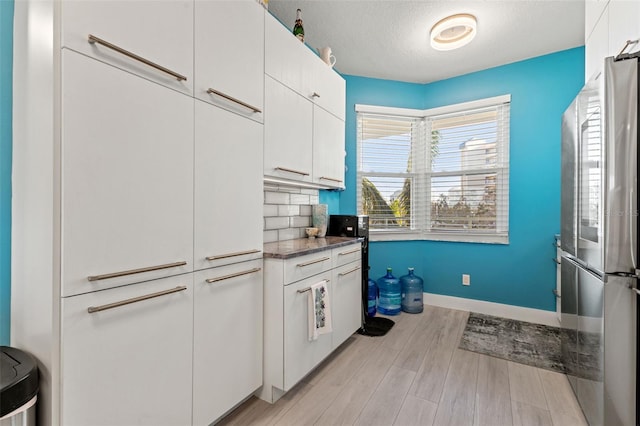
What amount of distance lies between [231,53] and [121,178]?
856 millimetres

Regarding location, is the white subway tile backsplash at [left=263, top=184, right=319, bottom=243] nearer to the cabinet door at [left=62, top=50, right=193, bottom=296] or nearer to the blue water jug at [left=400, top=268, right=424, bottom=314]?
the cabinet door at [left=62, top=50, right=193, bottom=296]

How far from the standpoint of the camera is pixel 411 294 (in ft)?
10.7

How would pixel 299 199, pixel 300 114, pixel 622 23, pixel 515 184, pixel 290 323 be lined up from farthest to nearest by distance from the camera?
pixel 515 184 < pixel 299 199 < pixel 300 114 < pixel 290 323 < pixel 622 23

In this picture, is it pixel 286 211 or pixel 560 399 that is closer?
pixel 560 399

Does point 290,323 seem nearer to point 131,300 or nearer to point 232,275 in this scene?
point 232,275

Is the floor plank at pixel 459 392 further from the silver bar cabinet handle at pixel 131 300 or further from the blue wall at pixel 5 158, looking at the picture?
the blue wall at pixel 5 158

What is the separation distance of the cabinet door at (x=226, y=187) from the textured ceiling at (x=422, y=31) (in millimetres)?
1329

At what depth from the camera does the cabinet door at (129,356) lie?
0.97 m

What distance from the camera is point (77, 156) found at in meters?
0.96

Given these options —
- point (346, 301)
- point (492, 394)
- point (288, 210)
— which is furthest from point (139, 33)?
point (492, 394)

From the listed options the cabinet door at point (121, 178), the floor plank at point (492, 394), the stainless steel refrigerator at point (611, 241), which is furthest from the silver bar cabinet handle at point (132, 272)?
the stainless steel refrigerator at point (611, 241)

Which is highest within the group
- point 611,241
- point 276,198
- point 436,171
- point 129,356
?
point 436,171

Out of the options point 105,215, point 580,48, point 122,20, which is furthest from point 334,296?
point 580,48

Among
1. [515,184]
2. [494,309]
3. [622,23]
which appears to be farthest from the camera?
[494,309]
